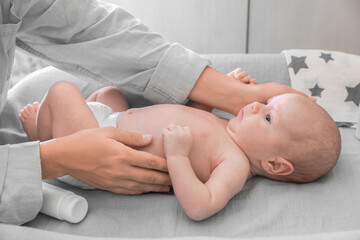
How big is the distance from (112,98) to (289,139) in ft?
1.77

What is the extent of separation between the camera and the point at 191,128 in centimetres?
104

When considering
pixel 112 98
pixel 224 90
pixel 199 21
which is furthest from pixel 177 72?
pixel 199 21

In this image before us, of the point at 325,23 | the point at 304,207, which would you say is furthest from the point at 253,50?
the point at 304,207

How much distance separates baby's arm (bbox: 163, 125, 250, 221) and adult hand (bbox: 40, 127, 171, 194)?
45mm

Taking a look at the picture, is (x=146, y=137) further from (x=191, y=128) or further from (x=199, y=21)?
(x=199, y=21)

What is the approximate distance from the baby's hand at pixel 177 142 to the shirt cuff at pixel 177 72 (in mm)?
168

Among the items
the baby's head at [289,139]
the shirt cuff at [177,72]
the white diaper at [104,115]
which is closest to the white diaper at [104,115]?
the white diaper at [104,115]

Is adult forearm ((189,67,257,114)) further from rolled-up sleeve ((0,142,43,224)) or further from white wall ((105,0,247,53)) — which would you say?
white wall ((105,0,247,53))

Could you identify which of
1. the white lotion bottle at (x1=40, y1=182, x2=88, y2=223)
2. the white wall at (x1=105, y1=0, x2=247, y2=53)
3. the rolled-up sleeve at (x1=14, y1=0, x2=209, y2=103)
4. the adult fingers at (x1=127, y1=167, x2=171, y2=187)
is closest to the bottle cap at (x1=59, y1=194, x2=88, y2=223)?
the white lotion bottle at (x1=40, y1=182, x2=88, y2=223)

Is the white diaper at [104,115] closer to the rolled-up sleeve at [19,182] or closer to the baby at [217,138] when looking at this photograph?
the baby at [217,138]

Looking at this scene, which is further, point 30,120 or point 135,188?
point 30,120

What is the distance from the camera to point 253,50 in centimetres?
201

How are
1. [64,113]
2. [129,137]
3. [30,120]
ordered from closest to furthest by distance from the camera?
[129,137] < [64,113] < [30,120]

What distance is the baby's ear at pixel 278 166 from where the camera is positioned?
0.97 meters
